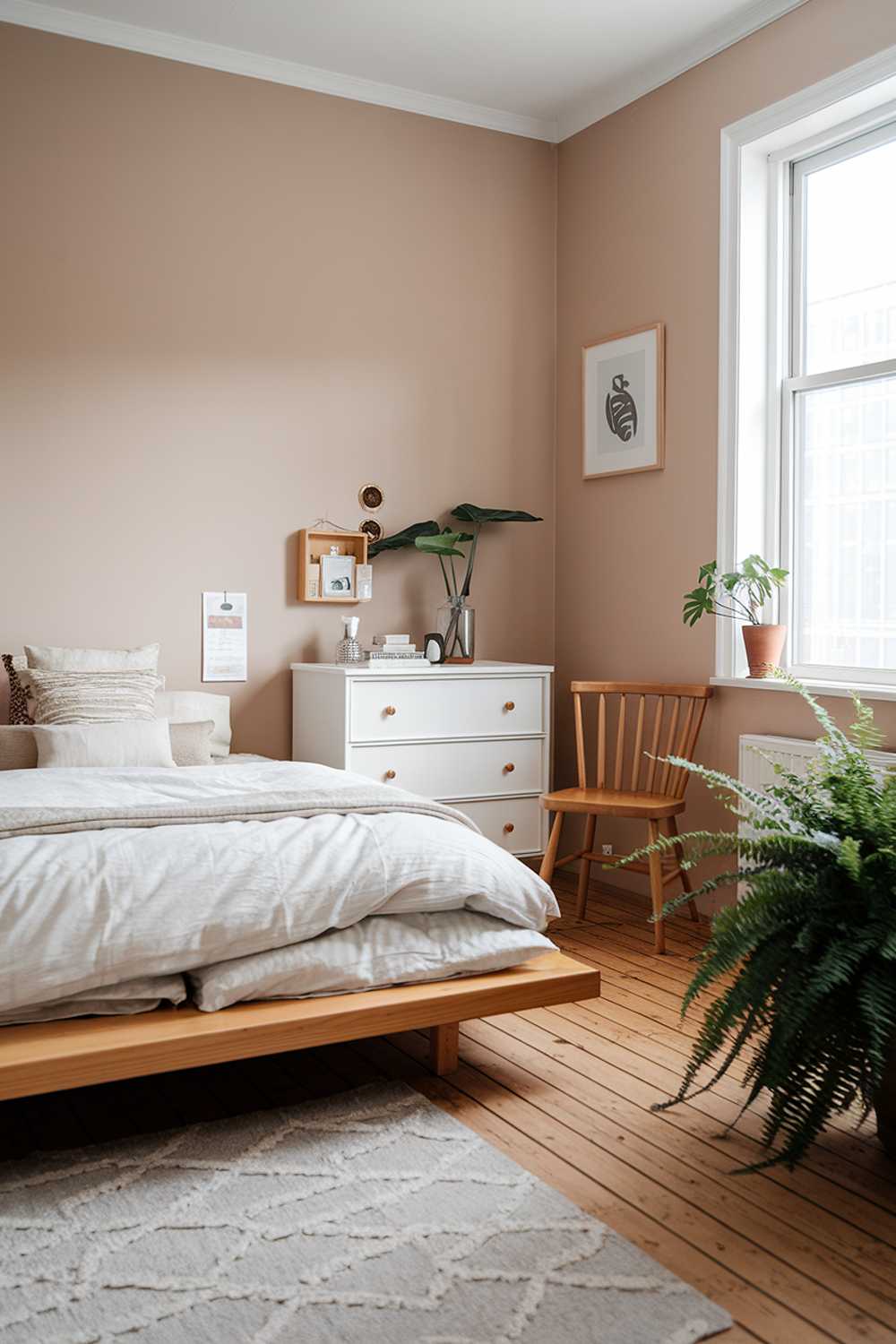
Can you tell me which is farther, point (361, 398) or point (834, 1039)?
point (361, 398)

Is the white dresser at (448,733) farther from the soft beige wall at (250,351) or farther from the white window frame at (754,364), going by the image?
the white window frame at (754,364)

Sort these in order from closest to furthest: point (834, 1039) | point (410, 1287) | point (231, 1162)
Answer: point (410, 1287), point (834, 1039), point (231, 1162)

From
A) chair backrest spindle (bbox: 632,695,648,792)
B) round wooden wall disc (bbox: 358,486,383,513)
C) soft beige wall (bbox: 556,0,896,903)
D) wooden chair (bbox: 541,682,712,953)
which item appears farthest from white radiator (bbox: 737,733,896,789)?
round wooden wall disc (bbox: 358,486,383,513)

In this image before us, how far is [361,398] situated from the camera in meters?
4.27

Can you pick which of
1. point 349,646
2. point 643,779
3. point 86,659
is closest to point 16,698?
point 86,659

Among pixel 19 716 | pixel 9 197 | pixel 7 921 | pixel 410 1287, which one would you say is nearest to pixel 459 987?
pixel 410 1287

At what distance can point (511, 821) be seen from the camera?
4.07 m

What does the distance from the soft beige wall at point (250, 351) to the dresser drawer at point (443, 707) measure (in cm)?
50

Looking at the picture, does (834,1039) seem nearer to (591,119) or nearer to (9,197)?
(9,197)

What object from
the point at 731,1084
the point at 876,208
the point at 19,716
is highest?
the point at 876,208

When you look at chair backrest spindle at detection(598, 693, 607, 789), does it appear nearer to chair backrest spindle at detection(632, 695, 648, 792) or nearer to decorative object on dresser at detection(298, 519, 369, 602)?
chair backrest spindle at detection(632, 695, 648, 792)

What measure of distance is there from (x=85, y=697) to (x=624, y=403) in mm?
2181

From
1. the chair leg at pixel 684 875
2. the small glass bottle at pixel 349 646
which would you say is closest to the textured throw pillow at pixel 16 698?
the small glass bottle at pixel 349 646

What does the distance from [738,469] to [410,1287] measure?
277cm
